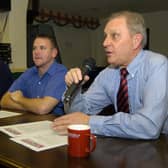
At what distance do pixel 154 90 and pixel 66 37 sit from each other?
268 inches

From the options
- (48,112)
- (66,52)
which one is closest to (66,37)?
(66,52)

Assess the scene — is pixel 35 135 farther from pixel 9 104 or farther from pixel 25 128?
pixel 9 104

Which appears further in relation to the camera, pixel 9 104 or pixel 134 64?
pixel 9 104

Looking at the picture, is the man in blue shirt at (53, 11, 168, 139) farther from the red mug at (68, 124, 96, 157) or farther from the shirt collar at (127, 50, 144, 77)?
the red mug at (68, 124, 96, 157)

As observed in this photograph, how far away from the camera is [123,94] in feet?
5.36

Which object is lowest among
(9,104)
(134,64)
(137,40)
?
(9,104)

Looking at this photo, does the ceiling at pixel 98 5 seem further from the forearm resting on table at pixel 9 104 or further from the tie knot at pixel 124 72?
the tie knot at pixel 124 72

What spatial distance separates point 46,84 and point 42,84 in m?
0.05

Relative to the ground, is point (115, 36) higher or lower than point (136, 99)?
higher

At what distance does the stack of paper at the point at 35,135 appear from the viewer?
1229mm

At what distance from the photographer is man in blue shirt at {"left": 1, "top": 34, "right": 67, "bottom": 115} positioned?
2.22 meters

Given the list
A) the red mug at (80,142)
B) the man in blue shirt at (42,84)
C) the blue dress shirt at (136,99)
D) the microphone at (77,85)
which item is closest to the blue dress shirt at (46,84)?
the man in blue shirt at (42,84)

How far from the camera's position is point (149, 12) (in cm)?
781

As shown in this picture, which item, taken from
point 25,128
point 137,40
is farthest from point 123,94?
point 25,128
